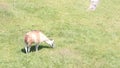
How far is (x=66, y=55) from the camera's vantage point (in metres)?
28.2

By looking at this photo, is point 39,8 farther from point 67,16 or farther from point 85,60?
point 85,60

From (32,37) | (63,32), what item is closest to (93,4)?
(63,32)

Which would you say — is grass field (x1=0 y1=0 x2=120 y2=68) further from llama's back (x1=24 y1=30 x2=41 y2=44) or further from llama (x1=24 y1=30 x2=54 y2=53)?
llama's back (x1=24 y1=30 x2=41 y2=44)

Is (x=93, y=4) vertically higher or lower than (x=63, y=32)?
higher

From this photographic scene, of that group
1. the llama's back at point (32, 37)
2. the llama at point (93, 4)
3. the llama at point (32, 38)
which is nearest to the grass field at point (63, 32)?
the llama at point (93, 4)

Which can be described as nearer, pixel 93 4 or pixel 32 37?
pixel 32 37

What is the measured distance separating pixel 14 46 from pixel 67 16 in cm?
1161

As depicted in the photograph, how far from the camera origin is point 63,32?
33906 mm

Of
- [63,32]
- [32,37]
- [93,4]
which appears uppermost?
[93,4]

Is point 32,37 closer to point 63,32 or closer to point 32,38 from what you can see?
point 32,38

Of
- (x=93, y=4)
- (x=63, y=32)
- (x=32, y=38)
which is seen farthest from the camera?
(x=93, y=4)

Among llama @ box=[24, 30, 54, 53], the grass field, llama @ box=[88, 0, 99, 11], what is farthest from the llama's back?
llama @ box=[88, 0, 99, 11]

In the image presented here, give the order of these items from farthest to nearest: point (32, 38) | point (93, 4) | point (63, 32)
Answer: point (93, 4) < point (63, 32) < point (32, 38)

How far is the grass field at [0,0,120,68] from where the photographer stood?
27203mm
